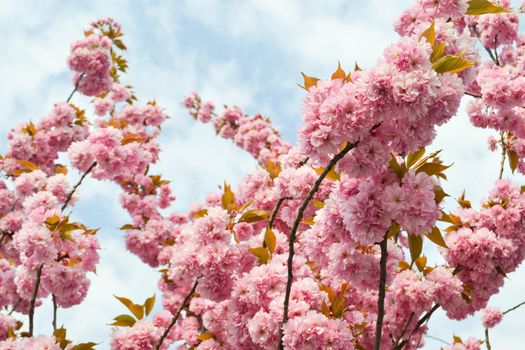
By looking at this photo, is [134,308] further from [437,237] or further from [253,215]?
[437,237]

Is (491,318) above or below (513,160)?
below

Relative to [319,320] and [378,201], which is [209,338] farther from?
[378,201]

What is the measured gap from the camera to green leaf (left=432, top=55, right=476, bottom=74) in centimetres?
242

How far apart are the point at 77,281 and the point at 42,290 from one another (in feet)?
2.46

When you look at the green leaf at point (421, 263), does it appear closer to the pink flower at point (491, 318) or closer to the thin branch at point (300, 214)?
the thin branch at point (300, 214)

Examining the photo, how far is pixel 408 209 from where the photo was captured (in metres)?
2.45

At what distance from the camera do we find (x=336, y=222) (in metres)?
2.71

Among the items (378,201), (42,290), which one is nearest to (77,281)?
(42,290)

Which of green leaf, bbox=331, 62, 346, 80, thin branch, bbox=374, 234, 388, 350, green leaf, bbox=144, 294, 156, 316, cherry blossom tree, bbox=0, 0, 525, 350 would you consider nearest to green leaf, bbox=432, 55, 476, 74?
cherry blossom tree, bbox=0, 0, 525, 350

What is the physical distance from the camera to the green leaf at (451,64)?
7.95 ft

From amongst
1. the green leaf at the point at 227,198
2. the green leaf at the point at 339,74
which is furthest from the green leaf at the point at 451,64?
the green leaf at the point at 227,198

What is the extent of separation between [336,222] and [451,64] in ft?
3.04

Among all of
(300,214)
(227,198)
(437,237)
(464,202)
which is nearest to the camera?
(300,214)

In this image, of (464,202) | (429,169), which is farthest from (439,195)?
(464,202)
